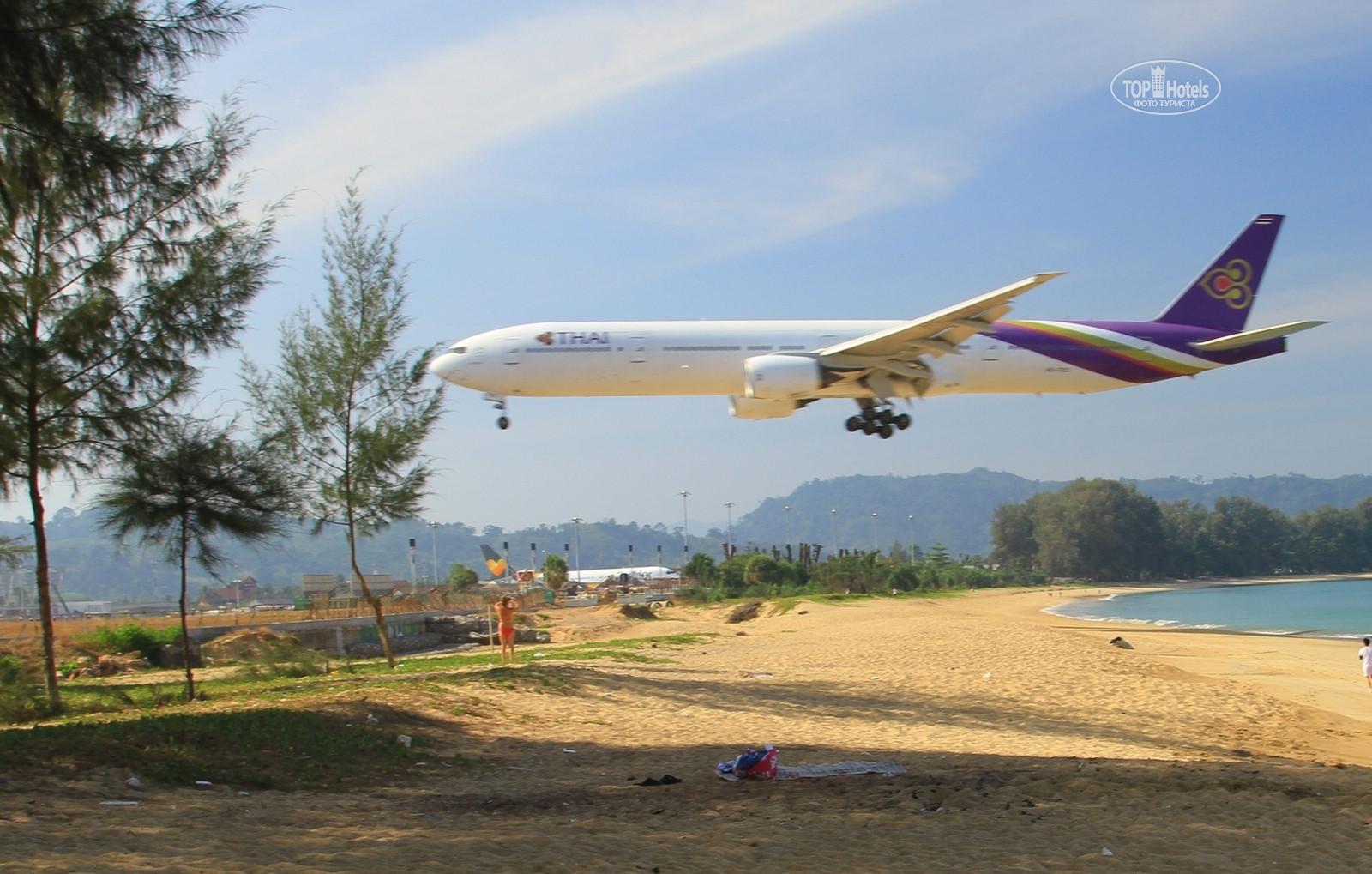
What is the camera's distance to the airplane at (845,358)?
74.6 feet

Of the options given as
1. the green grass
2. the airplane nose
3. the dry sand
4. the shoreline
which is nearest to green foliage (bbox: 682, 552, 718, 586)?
the shoreline

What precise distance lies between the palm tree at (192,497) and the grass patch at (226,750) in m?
5.13

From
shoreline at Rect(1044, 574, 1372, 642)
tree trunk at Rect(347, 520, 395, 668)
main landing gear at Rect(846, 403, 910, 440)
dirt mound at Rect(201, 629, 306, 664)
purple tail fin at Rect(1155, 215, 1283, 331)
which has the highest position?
purple tail fin at Rect(1155, 215, 1283, 331)

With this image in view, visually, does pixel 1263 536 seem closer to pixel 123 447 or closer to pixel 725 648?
pixel 725 648

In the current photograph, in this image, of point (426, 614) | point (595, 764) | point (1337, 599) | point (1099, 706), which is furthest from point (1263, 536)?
point (595, 764)

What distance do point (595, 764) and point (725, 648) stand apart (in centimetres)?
1692

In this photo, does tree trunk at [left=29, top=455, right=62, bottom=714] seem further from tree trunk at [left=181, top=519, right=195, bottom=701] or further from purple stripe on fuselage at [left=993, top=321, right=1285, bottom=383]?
purple stripe on fuselage at [left=993, top=321, right=1285, bottom=383]

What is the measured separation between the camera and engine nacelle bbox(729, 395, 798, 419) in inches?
932

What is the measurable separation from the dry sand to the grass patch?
0.55 meters

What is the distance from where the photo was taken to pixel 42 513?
49.9 ft

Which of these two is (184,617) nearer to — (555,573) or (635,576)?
(555,573)

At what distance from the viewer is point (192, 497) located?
54.9 feet

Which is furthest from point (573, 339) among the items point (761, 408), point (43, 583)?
point (43, 583)

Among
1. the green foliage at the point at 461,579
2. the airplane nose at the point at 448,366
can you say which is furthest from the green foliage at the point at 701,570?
the airplane nose at the point at 448,366
